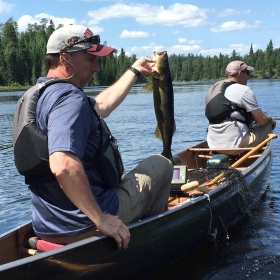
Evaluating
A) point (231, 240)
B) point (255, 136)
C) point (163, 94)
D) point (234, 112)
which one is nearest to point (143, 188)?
point (163, 94)

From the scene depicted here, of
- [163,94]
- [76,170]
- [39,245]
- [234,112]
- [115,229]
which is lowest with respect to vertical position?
[39,245]

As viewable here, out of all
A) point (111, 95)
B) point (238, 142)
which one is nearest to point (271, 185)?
point (238, 142)

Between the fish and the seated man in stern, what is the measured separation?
3.06 metres

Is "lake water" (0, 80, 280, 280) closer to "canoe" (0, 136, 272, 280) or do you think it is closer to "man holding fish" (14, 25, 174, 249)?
"canoe" (0, 136, 272, 280)

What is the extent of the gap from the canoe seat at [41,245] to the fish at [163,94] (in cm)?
185

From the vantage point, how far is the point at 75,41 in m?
3.73

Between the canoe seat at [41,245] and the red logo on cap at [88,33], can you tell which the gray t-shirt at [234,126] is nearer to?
the red logo on cap at [88,33]

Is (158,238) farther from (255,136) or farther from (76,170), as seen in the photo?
(255,136)

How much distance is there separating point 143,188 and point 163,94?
113cm

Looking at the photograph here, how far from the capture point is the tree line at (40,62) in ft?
319

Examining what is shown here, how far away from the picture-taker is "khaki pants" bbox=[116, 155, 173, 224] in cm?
418

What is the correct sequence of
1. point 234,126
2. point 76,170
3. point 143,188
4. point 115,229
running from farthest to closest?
point 234,126
point 143,188
point 115,229
point 76,170

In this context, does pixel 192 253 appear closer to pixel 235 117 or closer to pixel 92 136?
pixel 92 136

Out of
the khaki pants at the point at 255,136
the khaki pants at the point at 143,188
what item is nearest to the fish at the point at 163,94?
the khaki pants at the point at 143,188
